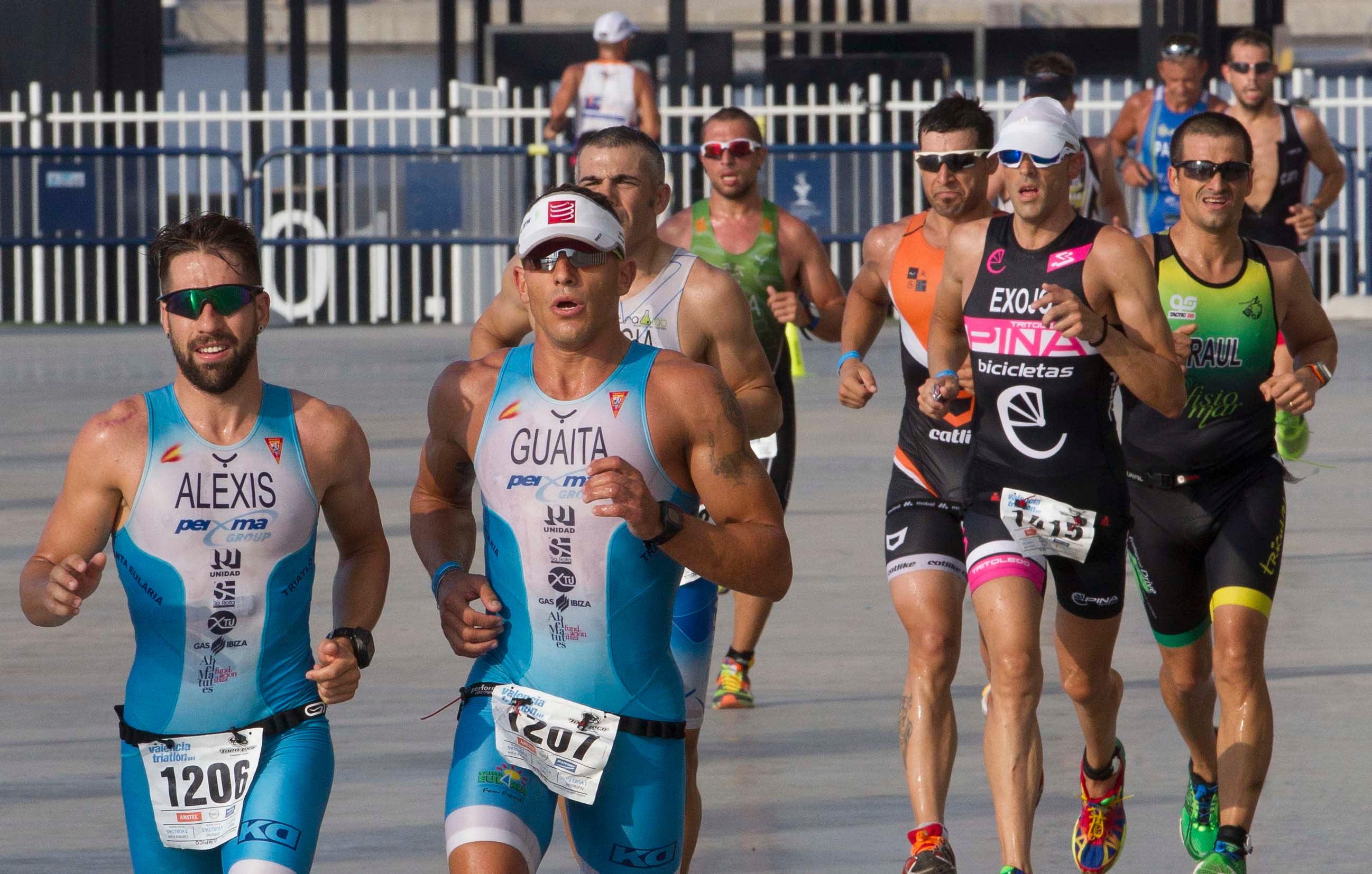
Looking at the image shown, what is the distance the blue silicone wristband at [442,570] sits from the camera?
429 cm

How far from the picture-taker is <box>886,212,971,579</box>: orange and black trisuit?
6012 mm

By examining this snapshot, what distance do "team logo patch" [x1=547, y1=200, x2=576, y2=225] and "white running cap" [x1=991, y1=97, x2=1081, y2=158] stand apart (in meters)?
1.79

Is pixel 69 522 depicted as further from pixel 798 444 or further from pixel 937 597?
pixel 798 444

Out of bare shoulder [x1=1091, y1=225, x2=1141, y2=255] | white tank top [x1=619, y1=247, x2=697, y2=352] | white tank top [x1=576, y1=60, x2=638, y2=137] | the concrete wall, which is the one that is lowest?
white tank top [x1=619, y1=247, x2=697, y2=352]

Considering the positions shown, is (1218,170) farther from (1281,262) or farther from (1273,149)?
(1273,149)

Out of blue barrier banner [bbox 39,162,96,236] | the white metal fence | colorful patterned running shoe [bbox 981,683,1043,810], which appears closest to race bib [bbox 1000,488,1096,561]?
colorful patterned running shoe [bbox 981,683,1043,810]

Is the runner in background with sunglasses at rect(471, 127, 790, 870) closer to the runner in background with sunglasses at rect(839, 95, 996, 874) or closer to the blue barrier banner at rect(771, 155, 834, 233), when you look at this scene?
the runner in background with sunglasses at rect(839, 95, 996, 874)

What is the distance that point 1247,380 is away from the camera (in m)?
5.95

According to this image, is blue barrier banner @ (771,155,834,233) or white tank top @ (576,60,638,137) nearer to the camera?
white tank top @ (576,60,638,137)

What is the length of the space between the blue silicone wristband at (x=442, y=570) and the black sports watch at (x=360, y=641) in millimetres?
189

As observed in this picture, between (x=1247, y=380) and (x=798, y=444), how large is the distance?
23.3 feet

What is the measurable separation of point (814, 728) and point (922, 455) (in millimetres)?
1196

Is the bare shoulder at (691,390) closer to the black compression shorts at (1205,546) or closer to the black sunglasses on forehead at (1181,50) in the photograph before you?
the black compression shorts at (1205,546)

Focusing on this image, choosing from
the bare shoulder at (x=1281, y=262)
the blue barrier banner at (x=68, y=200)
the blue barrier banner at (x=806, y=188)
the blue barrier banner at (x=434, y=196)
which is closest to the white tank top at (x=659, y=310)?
the bare shoulder at (x=1281, y=262)
